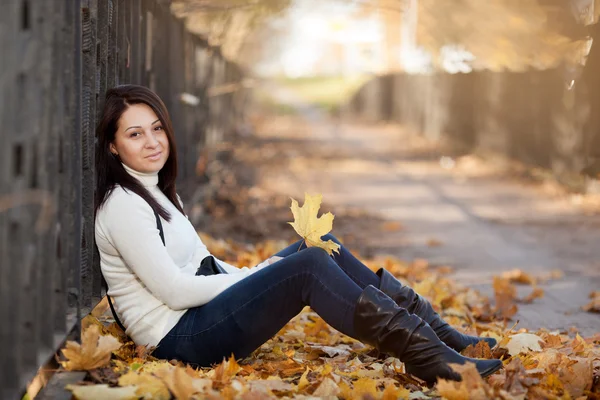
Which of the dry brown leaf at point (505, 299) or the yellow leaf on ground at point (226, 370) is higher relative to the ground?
the yellow leaf on ground at point (226, 370)

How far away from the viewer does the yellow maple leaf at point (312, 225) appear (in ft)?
12.1

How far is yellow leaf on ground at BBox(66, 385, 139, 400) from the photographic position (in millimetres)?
3018

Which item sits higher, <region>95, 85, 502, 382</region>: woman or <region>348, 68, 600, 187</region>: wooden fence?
<region>348, 68, 600, 187</region>: wooden fence

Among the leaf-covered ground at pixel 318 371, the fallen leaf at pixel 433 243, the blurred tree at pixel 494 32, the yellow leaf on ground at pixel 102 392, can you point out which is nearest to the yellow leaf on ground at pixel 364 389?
the leaf-covered ground at pixel 318 371

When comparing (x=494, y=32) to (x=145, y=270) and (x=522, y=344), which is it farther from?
(x=145, y=270)

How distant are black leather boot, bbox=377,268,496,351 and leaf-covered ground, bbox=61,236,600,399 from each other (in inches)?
2.7

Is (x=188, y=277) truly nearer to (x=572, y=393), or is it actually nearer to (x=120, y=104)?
(x=120, y=104)

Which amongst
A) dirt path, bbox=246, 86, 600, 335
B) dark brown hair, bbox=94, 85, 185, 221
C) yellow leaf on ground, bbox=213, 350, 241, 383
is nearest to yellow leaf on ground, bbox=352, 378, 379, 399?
yellow leaf on ground, bbox=213, 350, 241, 383

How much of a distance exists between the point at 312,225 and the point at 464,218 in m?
7.16

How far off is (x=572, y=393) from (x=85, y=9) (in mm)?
2547

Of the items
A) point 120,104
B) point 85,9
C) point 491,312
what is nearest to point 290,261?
point 120,104

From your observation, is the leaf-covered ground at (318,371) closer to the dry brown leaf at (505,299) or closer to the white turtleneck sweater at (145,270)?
the white turtleneck sweater at (145,270)

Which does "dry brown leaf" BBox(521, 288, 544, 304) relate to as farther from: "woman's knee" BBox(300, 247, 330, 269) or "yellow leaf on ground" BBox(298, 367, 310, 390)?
"yellow leaf on ground" BBox(298, 367, 310, 390)

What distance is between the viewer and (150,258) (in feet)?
11.5
